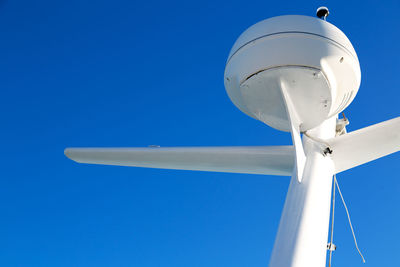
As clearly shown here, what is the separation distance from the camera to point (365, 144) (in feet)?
8.49

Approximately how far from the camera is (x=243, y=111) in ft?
7.80

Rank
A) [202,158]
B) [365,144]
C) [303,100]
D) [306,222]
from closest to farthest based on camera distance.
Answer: [306,222] → [303,100] → [365,144] → [202,158]

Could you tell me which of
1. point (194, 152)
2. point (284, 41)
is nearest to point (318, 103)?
point (284, 41)

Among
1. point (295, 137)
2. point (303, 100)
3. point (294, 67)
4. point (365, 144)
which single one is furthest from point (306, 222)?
point (365, 144)

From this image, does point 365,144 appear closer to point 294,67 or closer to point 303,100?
point 303,100

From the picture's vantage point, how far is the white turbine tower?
1809 millimetres

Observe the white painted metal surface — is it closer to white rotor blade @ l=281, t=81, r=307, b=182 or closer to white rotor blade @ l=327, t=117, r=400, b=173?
white rotor blade @ l=281, t=81, r=307, b=182

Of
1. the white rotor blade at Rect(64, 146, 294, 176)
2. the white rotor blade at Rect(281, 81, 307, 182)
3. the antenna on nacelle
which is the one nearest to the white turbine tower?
the white rotor blade at Rect(281, 81, 307, 182)

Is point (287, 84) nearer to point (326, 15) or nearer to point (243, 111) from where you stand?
point (243, 111)

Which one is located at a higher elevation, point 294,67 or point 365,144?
point 365,144

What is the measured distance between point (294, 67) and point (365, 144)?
42.5 inches

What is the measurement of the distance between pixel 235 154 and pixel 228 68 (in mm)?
781

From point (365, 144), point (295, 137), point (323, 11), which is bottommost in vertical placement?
point (295, 137)

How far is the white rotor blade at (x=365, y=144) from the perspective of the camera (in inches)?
97.0
